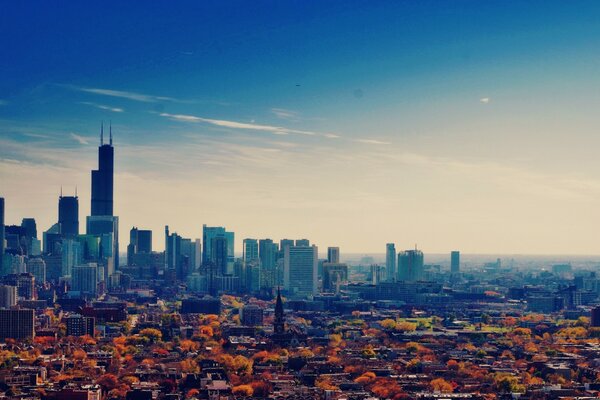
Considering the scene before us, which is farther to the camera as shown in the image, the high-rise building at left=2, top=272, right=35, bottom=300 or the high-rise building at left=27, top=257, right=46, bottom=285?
the high-rise building at left=27, top=257, right=46, bottom=285

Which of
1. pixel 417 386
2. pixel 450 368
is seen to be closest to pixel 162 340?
pixel 450 368

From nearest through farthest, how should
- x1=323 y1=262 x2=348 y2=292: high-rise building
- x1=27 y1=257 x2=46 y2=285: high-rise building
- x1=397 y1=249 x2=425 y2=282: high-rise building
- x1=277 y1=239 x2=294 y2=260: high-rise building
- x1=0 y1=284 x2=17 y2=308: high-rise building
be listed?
x1=0 y1=284 x2=17 y2=308: high-rise building
x1=323 y1=262 x2=348 y2=292: high-rise building
x1=27 y1=257 x2=46 y2=285: high-rise building
x1=277 y1=239 x2=294 y2=260: high-rise building
x1=397 y1=249 x2=425 y2=282: high-rise building

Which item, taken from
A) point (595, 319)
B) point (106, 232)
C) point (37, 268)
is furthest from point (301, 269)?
point (595, 319)

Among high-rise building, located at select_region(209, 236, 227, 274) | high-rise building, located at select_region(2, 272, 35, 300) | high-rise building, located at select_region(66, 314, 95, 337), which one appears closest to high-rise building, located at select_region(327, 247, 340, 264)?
high-rise building, located at select_region(209, 236, 227, 274)

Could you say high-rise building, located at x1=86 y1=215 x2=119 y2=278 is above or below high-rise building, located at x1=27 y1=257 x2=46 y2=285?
above

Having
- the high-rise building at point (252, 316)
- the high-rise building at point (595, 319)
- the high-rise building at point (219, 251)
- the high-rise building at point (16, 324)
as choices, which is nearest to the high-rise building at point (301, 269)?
the high-rise building at point (219, 251)

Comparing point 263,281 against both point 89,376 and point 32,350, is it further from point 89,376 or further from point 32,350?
point 89,376

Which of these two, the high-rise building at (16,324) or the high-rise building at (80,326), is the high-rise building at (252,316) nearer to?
the high-rise building at (80,326)

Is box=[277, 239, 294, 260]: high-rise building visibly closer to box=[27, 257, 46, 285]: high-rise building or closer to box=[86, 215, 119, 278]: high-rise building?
box=[86, 215, 119, 278]: high-rise building
